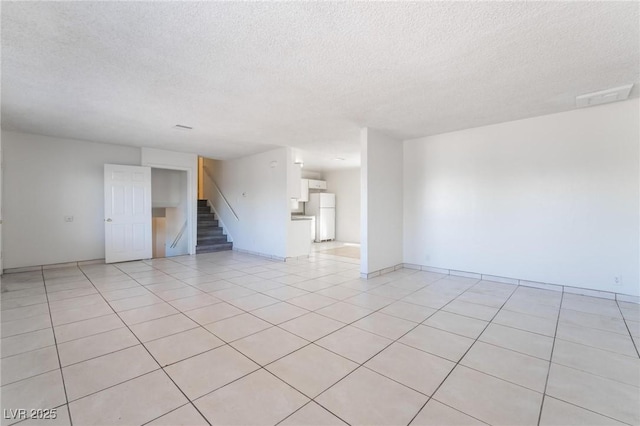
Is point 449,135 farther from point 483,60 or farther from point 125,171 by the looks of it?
point 125,171

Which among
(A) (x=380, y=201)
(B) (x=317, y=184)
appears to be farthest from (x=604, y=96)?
(B) (x=317, y=184)

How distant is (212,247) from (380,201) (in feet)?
16.6

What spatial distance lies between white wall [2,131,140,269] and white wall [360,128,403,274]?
18.2 ft

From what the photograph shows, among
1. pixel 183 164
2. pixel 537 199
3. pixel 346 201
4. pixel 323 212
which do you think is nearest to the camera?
pixel 537 199

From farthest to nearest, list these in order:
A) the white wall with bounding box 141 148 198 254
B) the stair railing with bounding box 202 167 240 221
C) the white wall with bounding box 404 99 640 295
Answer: the stair railing with bounding box 202 167 240 221 < the white wall with bounding box 141 148 198 254 < the white wall with bounding box 404 99 640 295

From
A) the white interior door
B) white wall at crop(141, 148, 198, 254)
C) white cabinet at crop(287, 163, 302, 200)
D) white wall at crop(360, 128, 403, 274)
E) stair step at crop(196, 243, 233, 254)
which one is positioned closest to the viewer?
white wall at crop(360, 128, 403, 274)

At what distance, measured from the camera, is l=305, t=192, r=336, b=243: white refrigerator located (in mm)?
9914

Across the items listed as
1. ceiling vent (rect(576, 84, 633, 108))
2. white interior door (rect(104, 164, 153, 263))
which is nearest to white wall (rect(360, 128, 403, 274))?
ceiling vent (rect(576, 84, 633, 108))

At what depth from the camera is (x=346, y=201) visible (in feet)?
33.6

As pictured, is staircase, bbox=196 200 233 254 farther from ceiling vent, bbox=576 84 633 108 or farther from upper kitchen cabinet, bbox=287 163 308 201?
ceiling vent, bbox=576 84 633 108

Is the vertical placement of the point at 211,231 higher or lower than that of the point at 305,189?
lower

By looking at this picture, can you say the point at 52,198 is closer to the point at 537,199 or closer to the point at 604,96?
the point at 537,199

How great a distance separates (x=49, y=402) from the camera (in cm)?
174

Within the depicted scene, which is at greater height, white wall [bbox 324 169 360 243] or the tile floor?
white wall [bbox 324 169 360 243]
